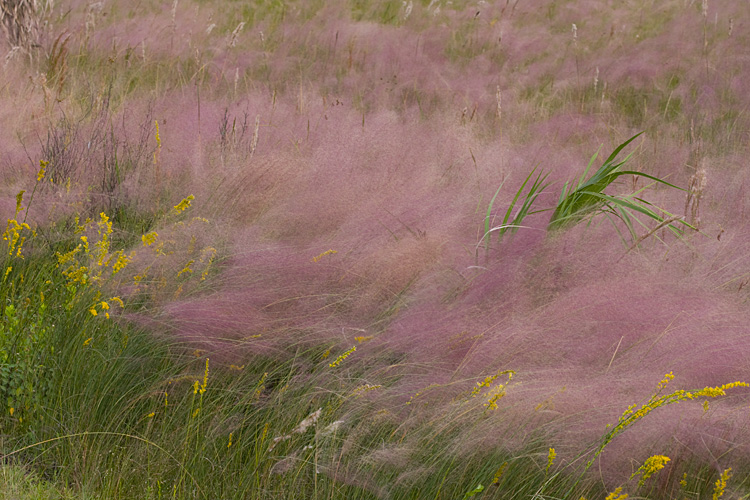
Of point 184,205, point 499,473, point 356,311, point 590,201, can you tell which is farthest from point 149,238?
point 590,201

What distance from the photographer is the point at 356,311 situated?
1784 mm

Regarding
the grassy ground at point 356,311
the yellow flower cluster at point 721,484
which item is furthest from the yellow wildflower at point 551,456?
the yellow flower cluster at point 721,484

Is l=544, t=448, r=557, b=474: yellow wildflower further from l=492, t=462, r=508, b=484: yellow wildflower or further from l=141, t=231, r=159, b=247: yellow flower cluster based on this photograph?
l=141, t=231, r=159, b=247: yellow flower cluster

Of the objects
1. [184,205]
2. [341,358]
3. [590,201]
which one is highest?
[590,201]

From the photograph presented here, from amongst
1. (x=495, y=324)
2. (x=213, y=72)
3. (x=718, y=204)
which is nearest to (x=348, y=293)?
(x=495, y=324)

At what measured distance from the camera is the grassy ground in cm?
142

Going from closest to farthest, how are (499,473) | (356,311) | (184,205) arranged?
(499,473)
(356,311)
(184,205)

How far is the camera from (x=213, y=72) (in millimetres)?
3928

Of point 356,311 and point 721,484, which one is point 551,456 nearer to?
point 721,484

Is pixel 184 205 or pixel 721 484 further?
pixel 184 205

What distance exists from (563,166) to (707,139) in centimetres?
116

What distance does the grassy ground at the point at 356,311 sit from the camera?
1421mm

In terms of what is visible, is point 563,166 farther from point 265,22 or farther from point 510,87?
point 265,22

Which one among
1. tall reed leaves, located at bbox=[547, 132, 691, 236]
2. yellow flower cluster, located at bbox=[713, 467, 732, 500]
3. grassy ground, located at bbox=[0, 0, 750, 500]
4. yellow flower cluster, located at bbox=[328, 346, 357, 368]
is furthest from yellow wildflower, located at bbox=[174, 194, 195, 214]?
yellow flower cluster, located at bbox=[713, 467, 732, 500]
